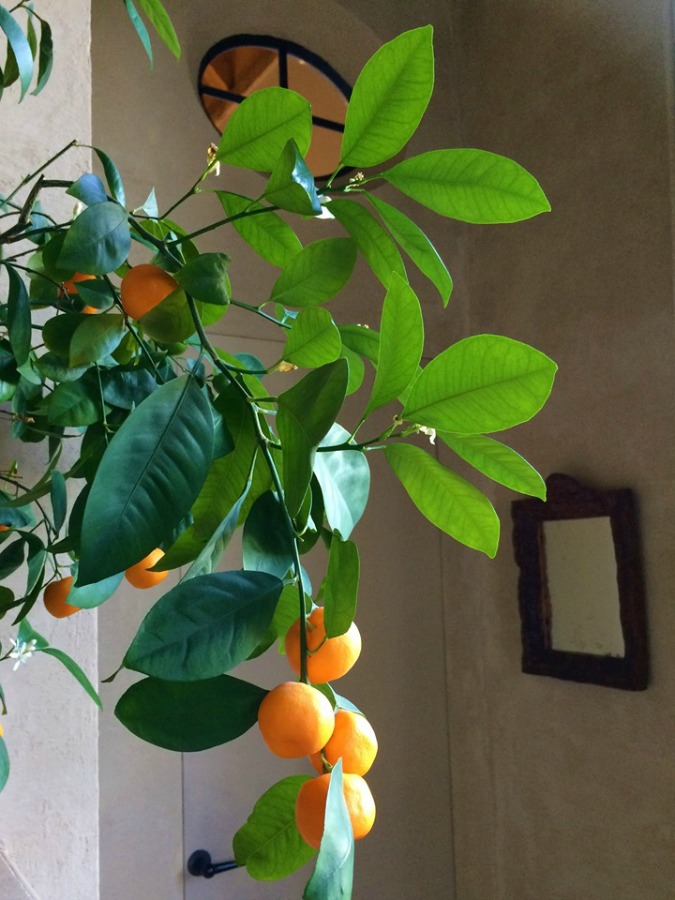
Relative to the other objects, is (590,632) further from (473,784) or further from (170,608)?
(170,608)

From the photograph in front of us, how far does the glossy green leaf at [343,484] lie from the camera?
1.04ft

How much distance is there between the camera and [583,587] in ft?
6.69

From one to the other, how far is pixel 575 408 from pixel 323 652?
1930 mm

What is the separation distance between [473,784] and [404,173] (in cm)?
231

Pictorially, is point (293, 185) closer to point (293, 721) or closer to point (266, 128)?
point (266, 128)

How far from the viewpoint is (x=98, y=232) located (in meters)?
0.32

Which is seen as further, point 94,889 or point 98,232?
point 94,889

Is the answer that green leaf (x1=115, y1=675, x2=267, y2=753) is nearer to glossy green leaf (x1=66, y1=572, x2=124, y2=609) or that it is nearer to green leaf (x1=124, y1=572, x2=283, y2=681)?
green leaf (x1=124, y1=572, x2=283, y2=681)

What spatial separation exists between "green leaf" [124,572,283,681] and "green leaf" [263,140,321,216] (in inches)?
6.1

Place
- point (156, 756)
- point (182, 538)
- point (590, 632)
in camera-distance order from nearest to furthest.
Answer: point (182, 538) < point (156, 756) < point (590, 632)

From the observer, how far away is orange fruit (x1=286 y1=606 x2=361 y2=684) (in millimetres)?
300

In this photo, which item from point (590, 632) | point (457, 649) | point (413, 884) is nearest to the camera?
point (590, 632)

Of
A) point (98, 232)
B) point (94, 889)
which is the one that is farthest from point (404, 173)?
point (94, 889)

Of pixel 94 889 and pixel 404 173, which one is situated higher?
pixel 404 173
